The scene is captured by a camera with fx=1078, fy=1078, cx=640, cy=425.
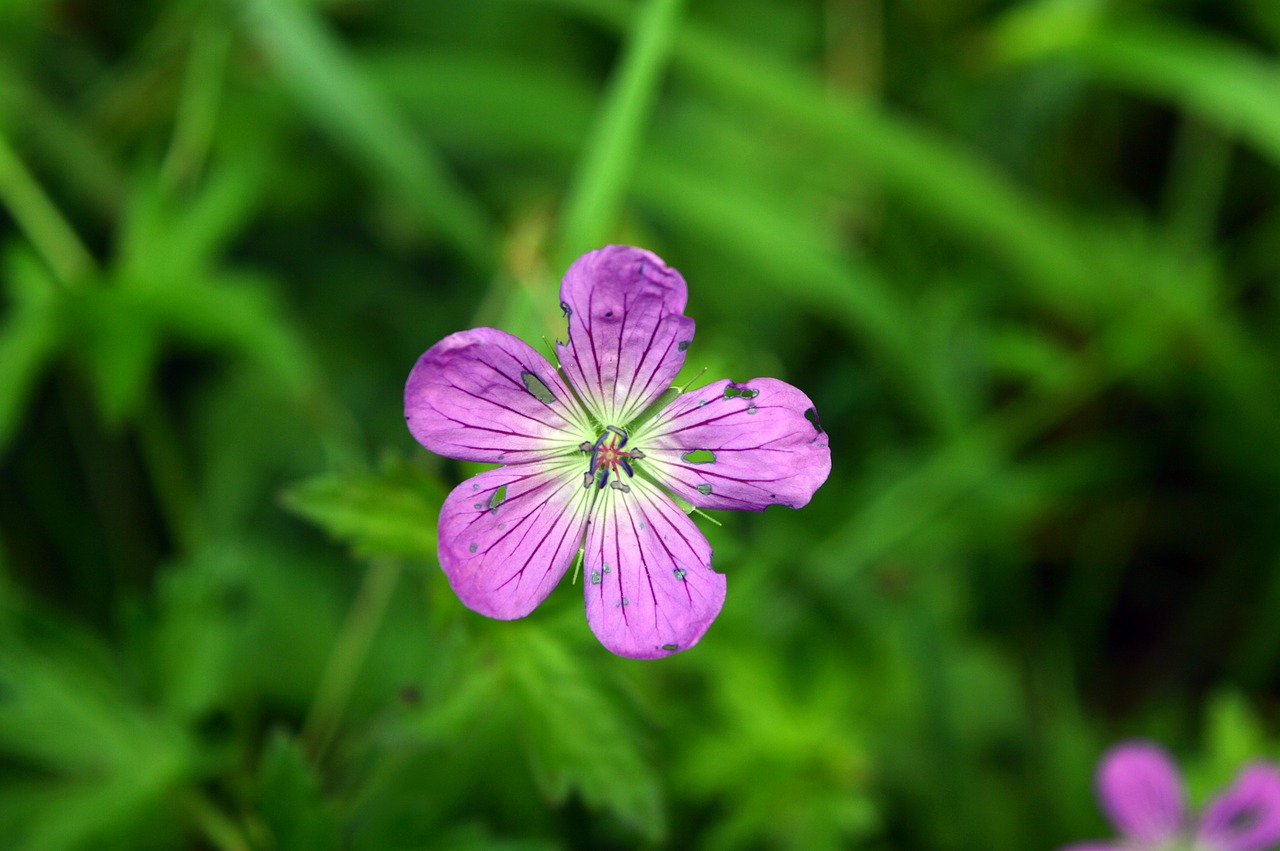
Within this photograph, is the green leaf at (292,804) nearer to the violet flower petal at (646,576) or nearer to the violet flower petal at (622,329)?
the violet flower petal at (646,576)

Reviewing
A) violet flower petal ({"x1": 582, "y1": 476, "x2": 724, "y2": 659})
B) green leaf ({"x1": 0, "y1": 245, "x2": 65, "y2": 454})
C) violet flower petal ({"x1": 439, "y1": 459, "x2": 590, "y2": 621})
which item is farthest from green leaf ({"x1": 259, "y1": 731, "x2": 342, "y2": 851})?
green leaf ({"x1": 0, "y1": 245, "x2": 65, "y2": 454})

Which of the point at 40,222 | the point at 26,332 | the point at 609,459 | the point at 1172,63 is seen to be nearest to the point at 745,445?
the point at 609,459

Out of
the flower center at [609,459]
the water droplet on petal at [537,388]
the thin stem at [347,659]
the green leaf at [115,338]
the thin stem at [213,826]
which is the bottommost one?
the thin stem at [213,826]

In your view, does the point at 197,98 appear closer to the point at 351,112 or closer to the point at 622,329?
the point at 351,112

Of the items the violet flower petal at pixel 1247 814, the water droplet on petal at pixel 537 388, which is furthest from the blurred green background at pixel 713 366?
the water droplet on petal at pixel 537 388

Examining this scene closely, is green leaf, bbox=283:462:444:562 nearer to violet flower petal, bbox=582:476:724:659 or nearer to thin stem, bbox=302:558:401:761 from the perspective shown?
violet flower petal, bbox=582:476:724:659
